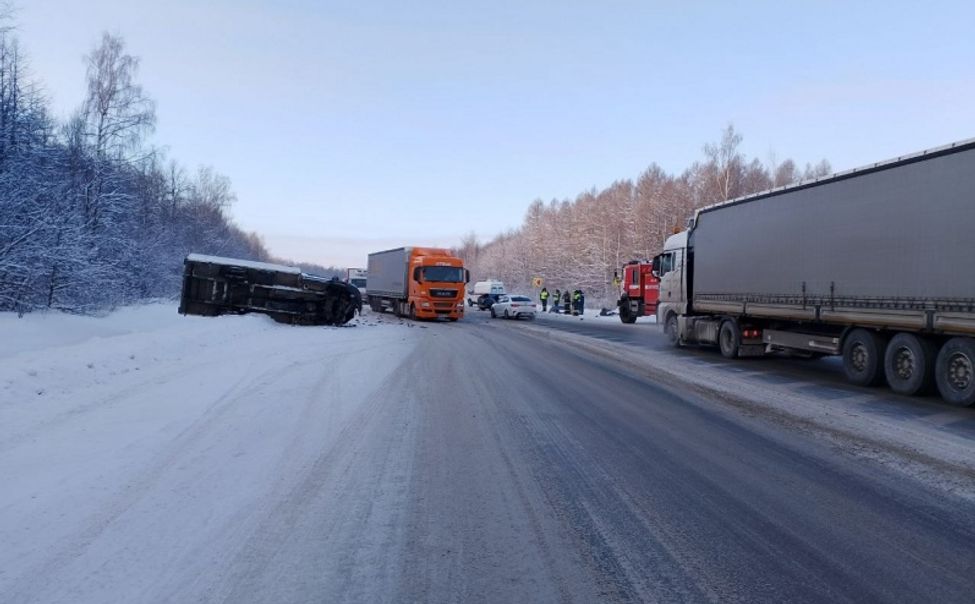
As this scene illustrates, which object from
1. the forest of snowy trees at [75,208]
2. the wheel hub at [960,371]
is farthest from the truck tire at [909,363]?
the forest of snowy trees at [75,208]

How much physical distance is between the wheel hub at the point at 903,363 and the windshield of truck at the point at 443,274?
23.1m

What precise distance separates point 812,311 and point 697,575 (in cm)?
1116

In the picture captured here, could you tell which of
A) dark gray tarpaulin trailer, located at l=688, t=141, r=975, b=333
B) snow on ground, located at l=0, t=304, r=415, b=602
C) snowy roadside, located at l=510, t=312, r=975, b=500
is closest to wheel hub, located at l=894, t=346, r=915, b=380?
snowy roadside, located at l=510, t=312, r=975, b=500

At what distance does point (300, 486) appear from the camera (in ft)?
17.5

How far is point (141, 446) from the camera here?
621cm

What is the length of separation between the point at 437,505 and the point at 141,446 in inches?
126

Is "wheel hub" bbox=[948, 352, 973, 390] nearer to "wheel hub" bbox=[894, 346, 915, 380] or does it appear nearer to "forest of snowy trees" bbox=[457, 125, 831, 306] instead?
"wheel hub" bbox=[894, 346, 915, 380]

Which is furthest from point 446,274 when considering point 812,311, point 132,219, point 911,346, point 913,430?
point 913,430

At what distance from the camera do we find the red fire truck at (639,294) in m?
35.5

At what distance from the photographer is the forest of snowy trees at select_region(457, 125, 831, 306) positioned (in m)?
62.0

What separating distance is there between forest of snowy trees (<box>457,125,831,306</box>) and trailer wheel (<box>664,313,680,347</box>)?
33.3 meters

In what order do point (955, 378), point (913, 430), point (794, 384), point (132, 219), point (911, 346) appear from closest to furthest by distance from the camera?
1. point (913, 430)
2. point (955, 378)
3. point (911, 346)
4. point (794, 384)
5. point (132, 219)

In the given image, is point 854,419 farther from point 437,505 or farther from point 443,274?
point 443,274

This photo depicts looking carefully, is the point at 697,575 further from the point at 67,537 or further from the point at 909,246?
the point at 909,246
